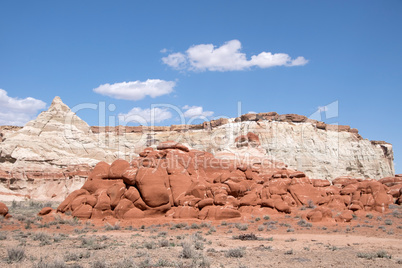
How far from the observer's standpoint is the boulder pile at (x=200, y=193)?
18.2 meters

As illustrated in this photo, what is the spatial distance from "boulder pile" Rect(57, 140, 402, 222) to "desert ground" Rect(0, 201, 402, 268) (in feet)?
2.71

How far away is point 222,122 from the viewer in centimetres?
5481

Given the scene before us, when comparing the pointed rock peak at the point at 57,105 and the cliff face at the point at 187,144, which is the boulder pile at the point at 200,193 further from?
the pointed rock peak at the point at 57,105

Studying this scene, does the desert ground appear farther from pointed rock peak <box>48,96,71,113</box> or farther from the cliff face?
pointed rock peak <box>48,96,71,113</box>

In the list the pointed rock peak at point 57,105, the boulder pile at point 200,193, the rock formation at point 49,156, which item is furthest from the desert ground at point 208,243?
the pointed rock peak at point 57,105

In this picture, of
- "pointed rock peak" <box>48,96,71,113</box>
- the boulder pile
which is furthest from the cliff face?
the boulder pile

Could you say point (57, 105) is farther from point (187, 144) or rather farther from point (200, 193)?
point (200, 193)

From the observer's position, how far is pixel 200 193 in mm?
18781

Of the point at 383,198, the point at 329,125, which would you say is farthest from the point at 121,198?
the point at 329,125

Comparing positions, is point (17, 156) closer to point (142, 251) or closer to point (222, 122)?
point (222, 122)

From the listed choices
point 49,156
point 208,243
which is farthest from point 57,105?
point 208,243

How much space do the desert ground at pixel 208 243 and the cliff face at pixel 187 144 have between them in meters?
17.6

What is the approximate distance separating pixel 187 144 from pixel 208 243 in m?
38.6

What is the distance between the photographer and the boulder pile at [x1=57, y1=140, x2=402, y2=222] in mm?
18156
